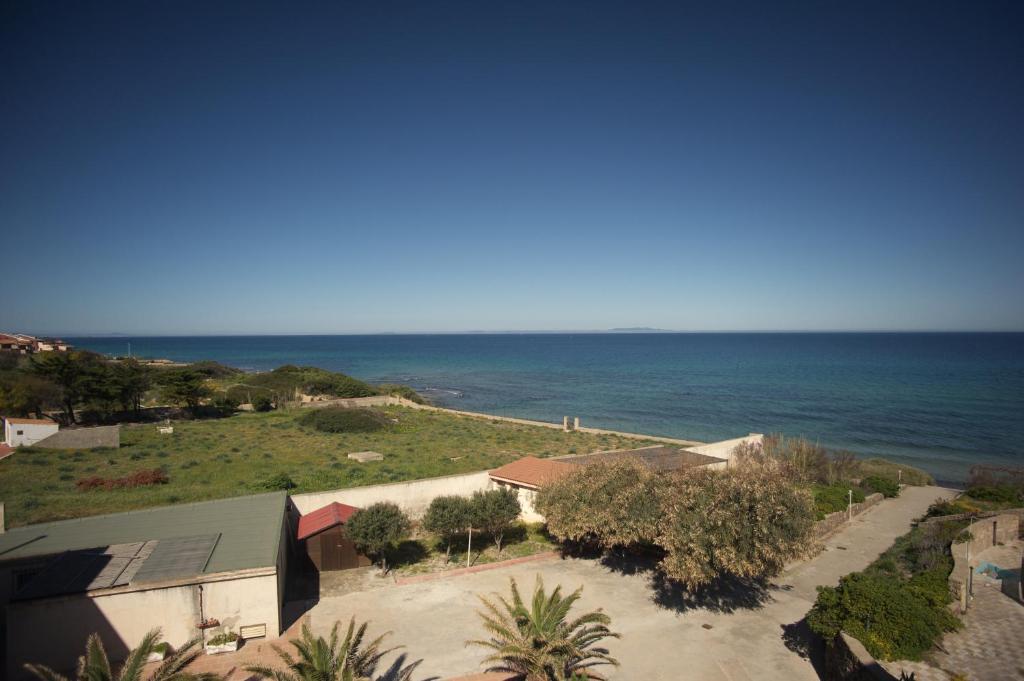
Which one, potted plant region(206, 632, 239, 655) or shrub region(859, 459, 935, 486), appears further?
shrub region(859, 459, 935, 486)

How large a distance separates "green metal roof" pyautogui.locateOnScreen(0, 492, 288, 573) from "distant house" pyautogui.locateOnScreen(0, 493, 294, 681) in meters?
0.04

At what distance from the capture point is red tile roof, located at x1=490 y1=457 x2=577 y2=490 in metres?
18.4

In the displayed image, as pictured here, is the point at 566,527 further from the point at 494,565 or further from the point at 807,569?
the point at 807,569

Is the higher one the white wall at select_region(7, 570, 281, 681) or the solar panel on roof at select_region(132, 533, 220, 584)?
the solar panel on roof at select_region(132, 533, 220, 584)

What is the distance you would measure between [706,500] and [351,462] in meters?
18.3

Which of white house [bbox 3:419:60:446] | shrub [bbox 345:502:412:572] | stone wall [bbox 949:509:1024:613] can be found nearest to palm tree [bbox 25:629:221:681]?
shrub [bbox 345:502:412:572]

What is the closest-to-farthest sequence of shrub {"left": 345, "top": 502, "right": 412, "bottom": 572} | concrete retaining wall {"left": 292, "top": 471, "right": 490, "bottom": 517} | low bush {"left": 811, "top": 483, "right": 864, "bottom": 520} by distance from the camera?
shrub {"left": 345, "top": 502, "right": 412, "bottom": 572}, concrete retaining wall {"left": 292, "top": 471, "right": 490, "bottom": 517}, low bush {"left": 811, "top": 483, "right": 864, "bottom": 520}

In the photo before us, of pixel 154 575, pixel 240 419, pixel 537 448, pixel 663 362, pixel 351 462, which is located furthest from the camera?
pixel 663 362

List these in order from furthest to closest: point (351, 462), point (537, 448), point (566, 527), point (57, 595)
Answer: point (537, 448) → point (351, 462) → point (566, 527) → point (57, 595)

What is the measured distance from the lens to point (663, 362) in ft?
426

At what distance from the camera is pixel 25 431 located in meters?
26.3

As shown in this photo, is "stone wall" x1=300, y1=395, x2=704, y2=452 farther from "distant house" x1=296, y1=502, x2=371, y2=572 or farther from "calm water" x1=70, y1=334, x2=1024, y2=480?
"distant house" x1=296, y1=502, x2=371, y2=572

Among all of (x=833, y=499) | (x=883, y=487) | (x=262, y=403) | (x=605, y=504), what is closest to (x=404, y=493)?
(x=605, y=504)

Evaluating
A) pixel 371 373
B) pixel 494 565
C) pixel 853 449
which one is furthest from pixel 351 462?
pixel 371 373
